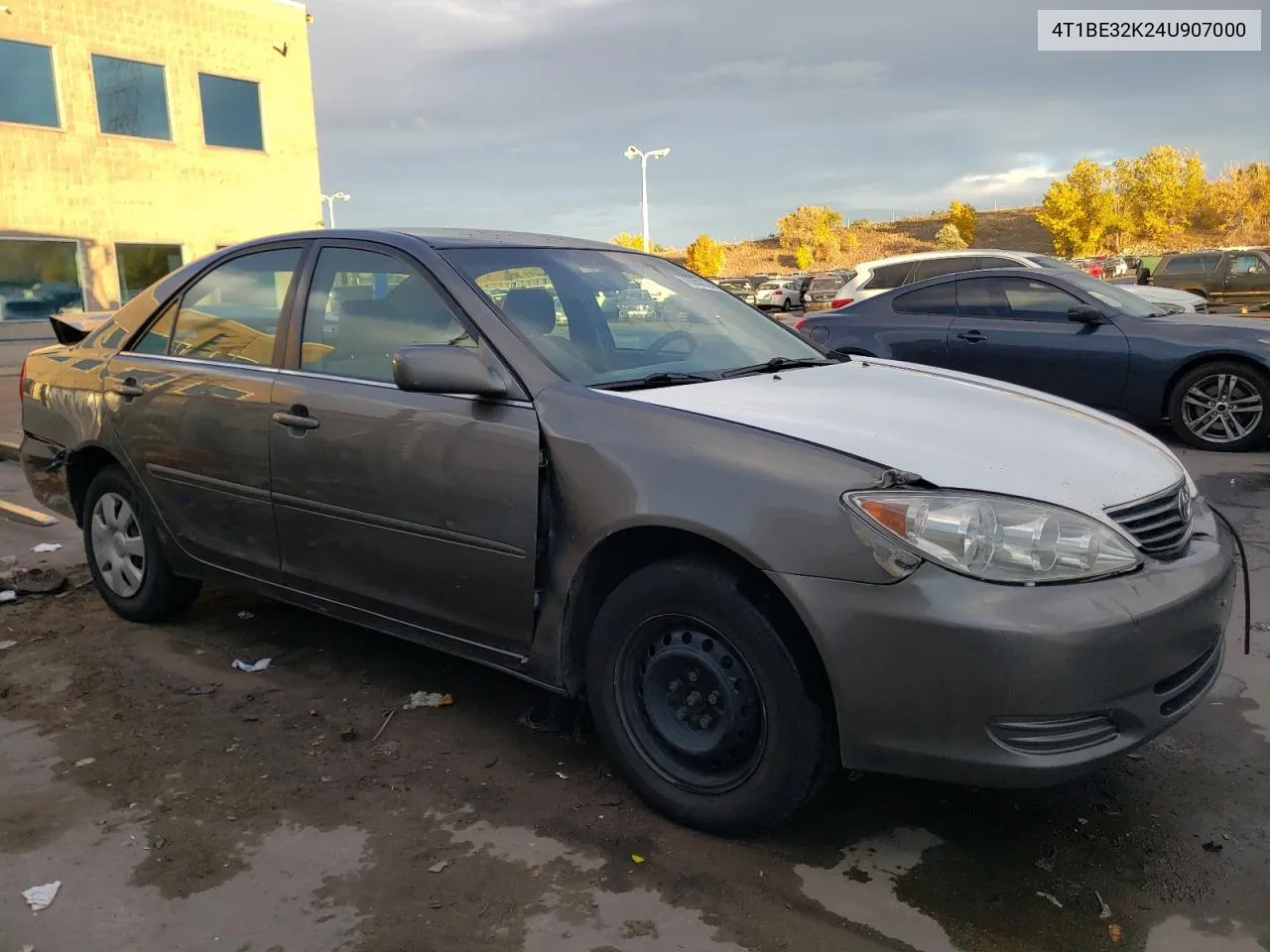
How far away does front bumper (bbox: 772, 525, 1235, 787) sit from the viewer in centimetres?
228

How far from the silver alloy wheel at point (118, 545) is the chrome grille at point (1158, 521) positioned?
3.86 m

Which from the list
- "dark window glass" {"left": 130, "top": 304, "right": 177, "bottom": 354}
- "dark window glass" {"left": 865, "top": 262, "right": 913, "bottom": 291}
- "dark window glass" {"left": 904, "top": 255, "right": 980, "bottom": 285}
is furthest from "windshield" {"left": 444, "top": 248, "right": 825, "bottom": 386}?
"dark window glass" {"left": 904, "top": 255, "right": 980, "bottom": 285}

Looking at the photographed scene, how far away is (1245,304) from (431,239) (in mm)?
21300

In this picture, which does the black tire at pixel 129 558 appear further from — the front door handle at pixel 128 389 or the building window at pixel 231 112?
the building window at pixel 231 112

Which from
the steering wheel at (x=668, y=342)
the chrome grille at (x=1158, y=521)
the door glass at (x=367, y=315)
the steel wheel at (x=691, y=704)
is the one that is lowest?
the steel wheel at (x=691, y=704)

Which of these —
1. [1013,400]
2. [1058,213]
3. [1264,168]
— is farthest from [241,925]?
[1264,168]

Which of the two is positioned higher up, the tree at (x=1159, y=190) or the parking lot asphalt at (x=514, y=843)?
the tree at (x=1159, y=190)

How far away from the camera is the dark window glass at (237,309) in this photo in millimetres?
3840

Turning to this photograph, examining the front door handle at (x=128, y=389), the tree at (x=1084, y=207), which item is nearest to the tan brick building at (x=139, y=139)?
the front door handle at (x=128, y=389)

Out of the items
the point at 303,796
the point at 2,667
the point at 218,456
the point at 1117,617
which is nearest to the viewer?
the point at 1117,617

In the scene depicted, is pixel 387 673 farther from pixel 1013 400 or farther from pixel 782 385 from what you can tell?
pixel 1013 400

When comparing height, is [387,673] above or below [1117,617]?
below

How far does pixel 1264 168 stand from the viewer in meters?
67.9

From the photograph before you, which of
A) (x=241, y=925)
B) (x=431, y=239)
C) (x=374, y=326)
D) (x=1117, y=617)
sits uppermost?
(x=431, y=239)
